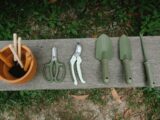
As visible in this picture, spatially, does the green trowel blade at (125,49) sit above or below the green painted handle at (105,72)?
above

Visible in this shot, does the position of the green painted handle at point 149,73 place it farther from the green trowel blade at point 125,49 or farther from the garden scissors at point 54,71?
the garden scissors at point 54,71

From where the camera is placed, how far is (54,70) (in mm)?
1507

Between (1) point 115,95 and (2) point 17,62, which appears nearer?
(2) point 17,62

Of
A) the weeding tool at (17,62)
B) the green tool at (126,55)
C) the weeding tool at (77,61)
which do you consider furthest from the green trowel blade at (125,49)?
the weeding tool at (17,62)

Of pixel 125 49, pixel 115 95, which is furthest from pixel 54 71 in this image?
pixel 115 95

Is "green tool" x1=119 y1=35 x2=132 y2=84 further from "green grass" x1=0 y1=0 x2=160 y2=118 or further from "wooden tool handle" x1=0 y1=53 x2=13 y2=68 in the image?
"green grass" x1=0 y1=0 x2=160 y2=118

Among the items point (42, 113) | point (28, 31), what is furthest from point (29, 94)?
point (28, 31)

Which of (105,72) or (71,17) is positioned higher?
(71,17)

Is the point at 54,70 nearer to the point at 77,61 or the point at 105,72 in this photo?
the point at 77,61

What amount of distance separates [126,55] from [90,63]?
0.53 ft

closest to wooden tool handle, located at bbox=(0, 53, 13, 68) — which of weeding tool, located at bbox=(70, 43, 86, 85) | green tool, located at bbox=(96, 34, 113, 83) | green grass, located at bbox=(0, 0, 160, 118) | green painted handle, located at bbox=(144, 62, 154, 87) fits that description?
weeding tool, located at bbox=(70, 43, 86, 85)

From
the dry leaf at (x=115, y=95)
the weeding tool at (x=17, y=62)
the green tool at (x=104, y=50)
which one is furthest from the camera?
the dry leaf at (x=115, y=95)

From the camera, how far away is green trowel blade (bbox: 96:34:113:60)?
4.95ft

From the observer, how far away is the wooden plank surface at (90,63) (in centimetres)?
151
